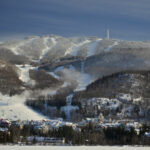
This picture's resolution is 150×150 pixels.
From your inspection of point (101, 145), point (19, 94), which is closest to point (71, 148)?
point (101, 145)

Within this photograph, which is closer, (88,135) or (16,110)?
(88,135)

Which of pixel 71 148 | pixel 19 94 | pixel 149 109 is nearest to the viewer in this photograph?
pixel 71 148

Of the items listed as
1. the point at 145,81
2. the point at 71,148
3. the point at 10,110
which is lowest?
the point at 71,148

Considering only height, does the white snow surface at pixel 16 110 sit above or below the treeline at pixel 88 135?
above

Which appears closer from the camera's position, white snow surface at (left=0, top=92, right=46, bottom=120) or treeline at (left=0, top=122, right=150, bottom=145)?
treeline at (left=0, top=122, right=150, bottom=145)

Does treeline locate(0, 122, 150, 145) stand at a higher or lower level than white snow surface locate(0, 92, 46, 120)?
lower

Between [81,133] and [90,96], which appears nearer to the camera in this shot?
[81,133]

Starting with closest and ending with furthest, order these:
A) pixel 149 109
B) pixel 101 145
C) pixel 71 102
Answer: pixel 101 145 → pixel 149 109 → pixel 71 102

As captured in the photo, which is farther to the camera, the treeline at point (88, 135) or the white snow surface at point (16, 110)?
the white snow surface at point (16, 110)

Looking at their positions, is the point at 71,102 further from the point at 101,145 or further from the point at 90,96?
the point at 101,145

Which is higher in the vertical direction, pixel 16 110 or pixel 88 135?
pixel 16 110

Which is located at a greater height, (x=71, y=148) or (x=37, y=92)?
(x=37, y=92)
